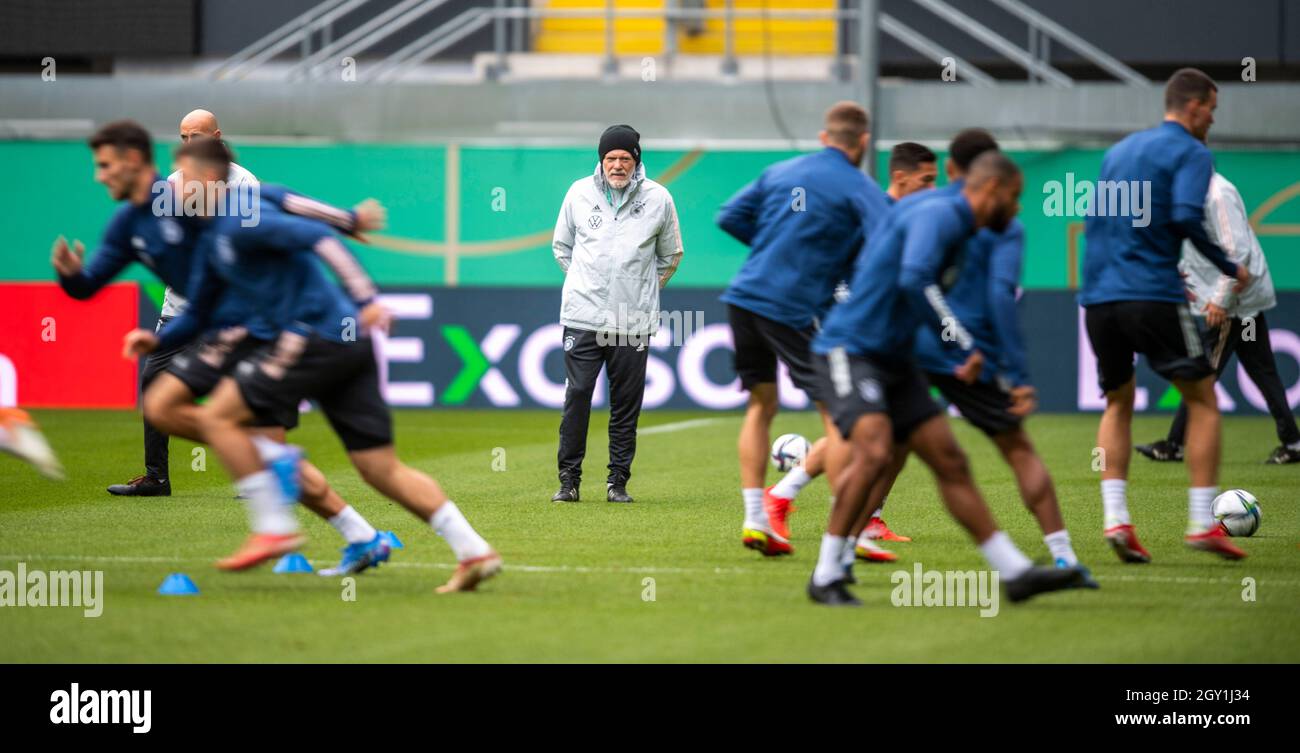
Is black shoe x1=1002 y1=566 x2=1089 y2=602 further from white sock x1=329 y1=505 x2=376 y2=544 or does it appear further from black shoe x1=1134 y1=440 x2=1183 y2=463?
black shoe x1=1134 y1=440 x2=1183 y2=463

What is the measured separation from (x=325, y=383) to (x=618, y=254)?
4277mm

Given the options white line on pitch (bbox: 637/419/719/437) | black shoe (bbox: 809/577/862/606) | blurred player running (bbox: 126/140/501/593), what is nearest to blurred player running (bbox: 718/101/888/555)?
black shoe (bbox: 809/577/862/606)

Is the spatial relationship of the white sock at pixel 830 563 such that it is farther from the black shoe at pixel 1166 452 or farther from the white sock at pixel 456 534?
the black shoe at pixel 1166 452

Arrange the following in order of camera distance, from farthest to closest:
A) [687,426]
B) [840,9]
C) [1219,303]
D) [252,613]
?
[840,9] < [687,426] < [1219,303] < [252,613]

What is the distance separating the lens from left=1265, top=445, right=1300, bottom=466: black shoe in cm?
1392

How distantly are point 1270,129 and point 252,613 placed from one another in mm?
Answer: 18945

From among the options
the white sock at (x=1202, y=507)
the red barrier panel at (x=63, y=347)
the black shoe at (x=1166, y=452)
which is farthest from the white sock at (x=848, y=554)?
the red barrier panel at (x=63, y=347)

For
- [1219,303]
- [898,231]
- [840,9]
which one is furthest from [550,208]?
[898,231]

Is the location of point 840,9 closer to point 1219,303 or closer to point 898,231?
point 1219,303

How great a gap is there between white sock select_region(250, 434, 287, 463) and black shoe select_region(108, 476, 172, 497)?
3944mm

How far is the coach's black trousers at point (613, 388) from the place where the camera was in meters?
11.2

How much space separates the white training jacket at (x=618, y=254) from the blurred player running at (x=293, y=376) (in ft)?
13.1

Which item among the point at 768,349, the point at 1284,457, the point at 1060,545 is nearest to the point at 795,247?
the point at 768,349

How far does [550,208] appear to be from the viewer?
75.8 ft
